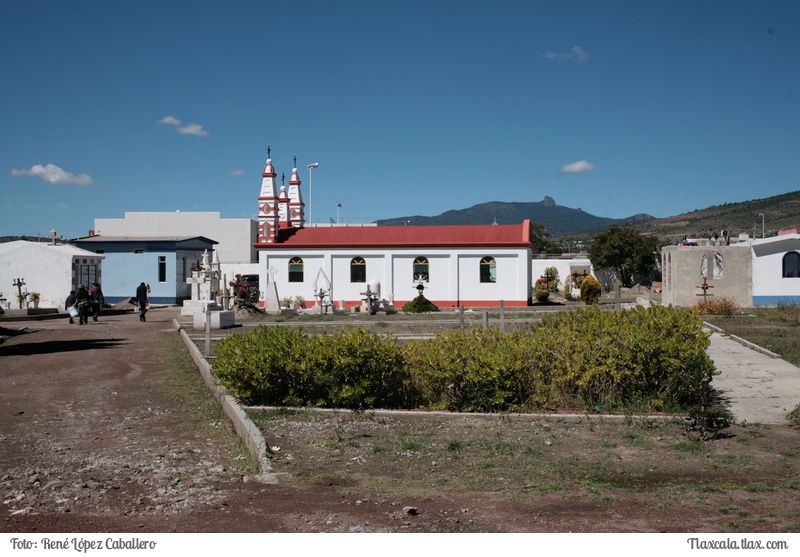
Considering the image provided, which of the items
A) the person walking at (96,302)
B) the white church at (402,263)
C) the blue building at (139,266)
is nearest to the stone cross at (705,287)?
the white church at (402,263)

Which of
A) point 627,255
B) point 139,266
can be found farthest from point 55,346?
point 627,255

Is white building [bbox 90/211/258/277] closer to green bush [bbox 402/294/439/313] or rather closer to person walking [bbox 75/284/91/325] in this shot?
green bush [bbox 402/294/439/313]

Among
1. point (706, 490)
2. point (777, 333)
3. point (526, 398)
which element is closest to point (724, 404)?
point (526, 398)

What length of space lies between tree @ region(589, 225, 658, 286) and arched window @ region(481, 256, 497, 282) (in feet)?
53.9

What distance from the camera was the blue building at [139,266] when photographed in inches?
1628

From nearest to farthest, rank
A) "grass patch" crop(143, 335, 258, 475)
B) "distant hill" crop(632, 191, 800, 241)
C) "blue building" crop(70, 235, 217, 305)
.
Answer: "grass patch" crop(143, 335, 258, 475) < "blue building" crop(70, 235, 217, 305) < "distant hill" crop(632, 191, 800, 241)

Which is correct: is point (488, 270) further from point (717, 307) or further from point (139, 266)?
point (139, 266)

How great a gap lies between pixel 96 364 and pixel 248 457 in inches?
356

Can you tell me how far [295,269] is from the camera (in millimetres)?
37531

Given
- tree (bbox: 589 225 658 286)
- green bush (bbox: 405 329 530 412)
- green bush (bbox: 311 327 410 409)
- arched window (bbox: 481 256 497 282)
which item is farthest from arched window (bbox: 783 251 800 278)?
green bush (bbox: 311 327 410 409)

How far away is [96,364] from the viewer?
49.5 ft

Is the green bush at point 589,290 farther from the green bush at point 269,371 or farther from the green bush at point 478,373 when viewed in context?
the green bush at point 269,371

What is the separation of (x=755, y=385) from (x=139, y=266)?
1432 inches

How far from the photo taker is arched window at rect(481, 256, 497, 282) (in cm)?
3631
